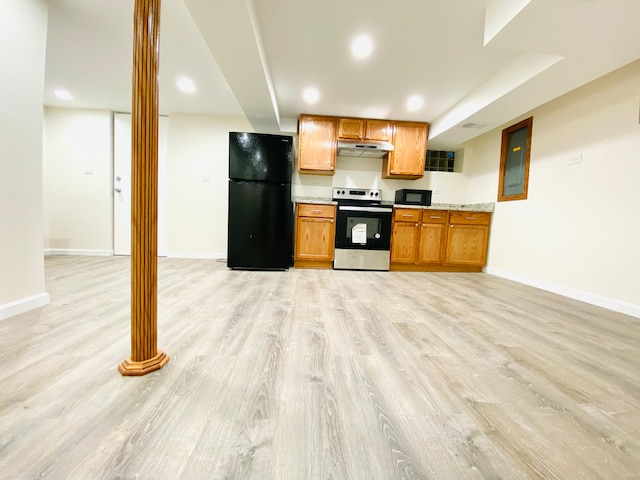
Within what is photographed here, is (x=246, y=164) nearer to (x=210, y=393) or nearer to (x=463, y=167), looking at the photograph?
(x=210, y=393)

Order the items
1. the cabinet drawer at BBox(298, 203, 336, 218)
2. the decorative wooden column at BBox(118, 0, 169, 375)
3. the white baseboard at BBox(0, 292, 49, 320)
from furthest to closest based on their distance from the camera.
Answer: the cabinet drawer at BBox(298, 203, 336, 218) < the white baseboard at BBox(0, 292, 49, 320) < the decorative wooden column at BBox(118, 0, 169, 375)

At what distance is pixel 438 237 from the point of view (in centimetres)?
353

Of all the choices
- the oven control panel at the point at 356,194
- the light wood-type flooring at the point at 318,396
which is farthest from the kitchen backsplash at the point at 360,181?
the light wood-type flooring at the point at 318,396

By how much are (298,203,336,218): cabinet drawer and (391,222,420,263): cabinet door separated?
93cm

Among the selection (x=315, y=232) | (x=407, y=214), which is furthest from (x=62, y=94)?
(x=407, y=214)

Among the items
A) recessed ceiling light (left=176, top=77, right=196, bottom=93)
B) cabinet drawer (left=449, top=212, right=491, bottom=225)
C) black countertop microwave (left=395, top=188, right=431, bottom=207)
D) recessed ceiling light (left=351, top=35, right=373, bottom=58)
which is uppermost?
recessed ceiling light (left=176, top=77, right=196, bottom=93)

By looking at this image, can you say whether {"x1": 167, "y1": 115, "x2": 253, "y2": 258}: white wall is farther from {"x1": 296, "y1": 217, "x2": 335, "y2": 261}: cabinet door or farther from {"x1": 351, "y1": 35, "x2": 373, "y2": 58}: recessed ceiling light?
{"x1": 351, "y1": 35, "x2": 373, "y2": 58}: recessed ceiling light

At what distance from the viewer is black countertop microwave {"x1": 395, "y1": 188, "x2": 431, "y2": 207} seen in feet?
12.5

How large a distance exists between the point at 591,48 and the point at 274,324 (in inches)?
115

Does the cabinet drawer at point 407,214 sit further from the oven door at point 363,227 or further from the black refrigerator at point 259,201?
the black refrigerator at point 259,201

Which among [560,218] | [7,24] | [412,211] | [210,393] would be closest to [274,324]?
[210,393]

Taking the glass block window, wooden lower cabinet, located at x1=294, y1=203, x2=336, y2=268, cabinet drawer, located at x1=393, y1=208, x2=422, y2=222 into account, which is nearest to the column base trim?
wooden lower cabinet, located at x1=294, y1=203, x2=336, y2=268

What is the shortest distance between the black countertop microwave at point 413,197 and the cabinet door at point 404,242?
1.63 ft

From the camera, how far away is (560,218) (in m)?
2.61
